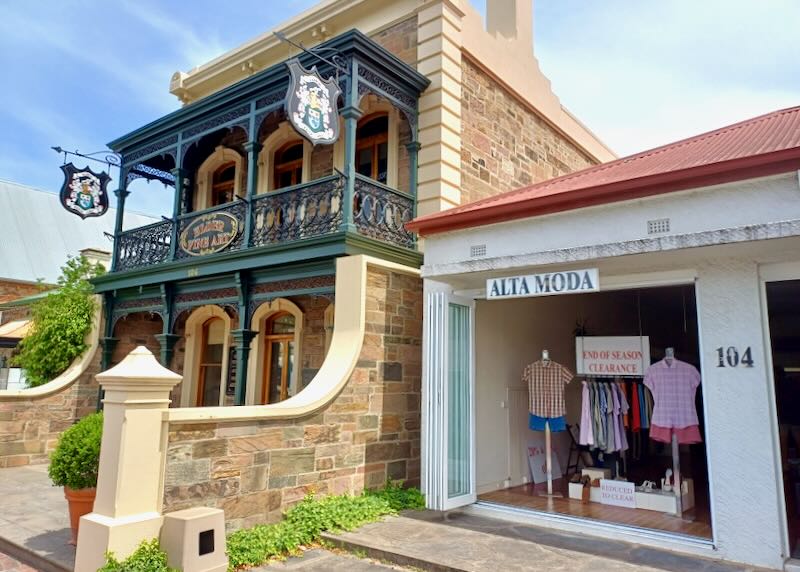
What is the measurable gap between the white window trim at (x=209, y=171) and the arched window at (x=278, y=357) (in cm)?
307

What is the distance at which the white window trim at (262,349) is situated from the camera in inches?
427

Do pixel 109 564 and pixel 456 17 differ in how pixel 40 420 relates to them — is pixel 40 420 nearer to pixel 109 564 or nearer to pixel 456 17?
pixel 109 564

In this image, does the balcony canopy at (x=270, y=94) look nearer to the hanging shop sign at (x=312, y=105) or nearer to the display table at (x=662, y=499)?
the hanging shop sign at (x=312, y=105)

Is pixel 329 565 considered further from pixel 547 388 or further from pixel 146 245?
pixel 146 245

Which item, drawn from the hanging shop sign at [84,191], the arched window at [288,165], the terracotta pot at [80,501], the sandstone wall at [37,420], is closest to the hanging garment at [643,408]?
the terracotta pot at [80,501]

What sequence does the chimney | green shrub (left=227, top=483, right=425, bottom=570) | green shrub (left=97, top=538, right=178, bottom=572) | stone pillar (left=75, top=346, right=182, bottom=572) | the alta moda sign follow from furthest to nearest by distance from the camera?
the chimney, the alta moda sign, green shrub (left=227, top=483, right=425, bottom=570), stone pillar (left=75, top=346, right=182, bottom=572), green shrub (left=97, top=538, right=178, bottom=572)

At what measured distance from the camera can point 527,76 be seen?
12406 millimetres

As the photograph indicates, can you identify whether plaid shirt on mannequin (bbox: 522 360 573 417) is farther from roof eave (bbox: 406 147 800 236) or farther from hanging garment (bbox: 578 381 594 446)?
roof eave (bbox: 406 147 800 236)

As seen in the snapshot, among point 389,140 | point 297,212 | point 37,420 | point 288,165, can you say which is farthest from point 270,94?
point 37,420

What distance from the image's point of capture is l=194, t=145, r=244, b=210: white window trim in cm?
1255

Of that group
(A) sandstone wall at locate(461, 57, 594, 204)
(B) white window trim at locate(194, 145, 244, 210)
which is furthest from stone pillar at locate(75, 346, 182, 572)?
(B) white window trim at locate(194, 145, 244, 210)

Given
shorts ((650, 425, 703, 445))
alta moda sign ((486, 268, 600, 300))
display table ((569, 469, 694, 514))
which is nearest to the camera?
alta moda sign ((486, 268, 600, 300))

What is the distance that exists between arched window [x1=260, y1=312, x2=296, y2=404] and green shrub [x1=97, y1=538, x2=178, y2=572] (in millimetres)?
5974

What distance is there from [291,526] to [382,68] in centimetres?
651
